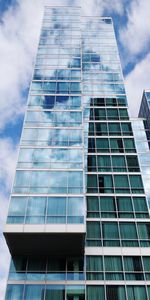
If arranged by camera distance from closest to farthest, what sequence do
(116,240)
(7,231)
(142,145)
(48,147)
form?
(7,231) < (116,240) < (48,147) < (142,145)

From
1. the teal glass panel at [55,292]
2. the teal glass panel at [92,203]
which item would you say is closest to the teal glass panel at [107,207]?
the teal glass panel at [92,203]

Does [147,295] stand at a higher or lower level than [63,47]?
lower

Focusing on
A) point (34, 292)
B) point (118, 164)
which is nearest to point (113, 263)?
point (34, 292)

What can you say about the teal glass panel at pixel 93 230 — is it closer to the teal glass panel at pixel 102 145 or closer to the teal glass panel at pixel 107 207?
the teal glass panel at pixel 107 207

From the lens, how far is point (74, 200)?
28250 millimetres

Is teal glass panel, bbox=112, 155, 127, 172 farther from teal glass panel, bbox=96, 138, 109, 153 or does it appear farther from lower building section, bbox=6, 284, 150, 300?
lower building section, bbox=6, 284, 150, 300

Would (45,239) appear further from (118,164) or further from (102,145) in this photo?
(102,145)

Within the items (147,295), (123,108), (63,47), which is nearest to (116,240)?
(147,295)

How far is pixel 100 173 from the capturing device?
3653 cm

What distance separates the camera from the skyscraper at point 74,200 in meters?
26.7

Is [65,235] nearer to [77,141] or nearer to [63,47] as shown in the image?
[77,141]

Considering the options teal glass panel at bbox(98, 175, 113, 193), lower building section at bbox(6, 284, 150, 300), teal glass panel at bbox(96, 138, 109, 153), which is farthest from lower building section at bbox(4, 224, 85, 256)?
teal glass panel at bbox(96, 138, 109, 153)

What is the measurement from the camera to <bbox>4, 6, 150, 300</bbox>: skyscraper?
26.7m

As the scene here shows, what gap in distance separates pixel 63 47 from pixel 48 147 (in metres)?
25.0
